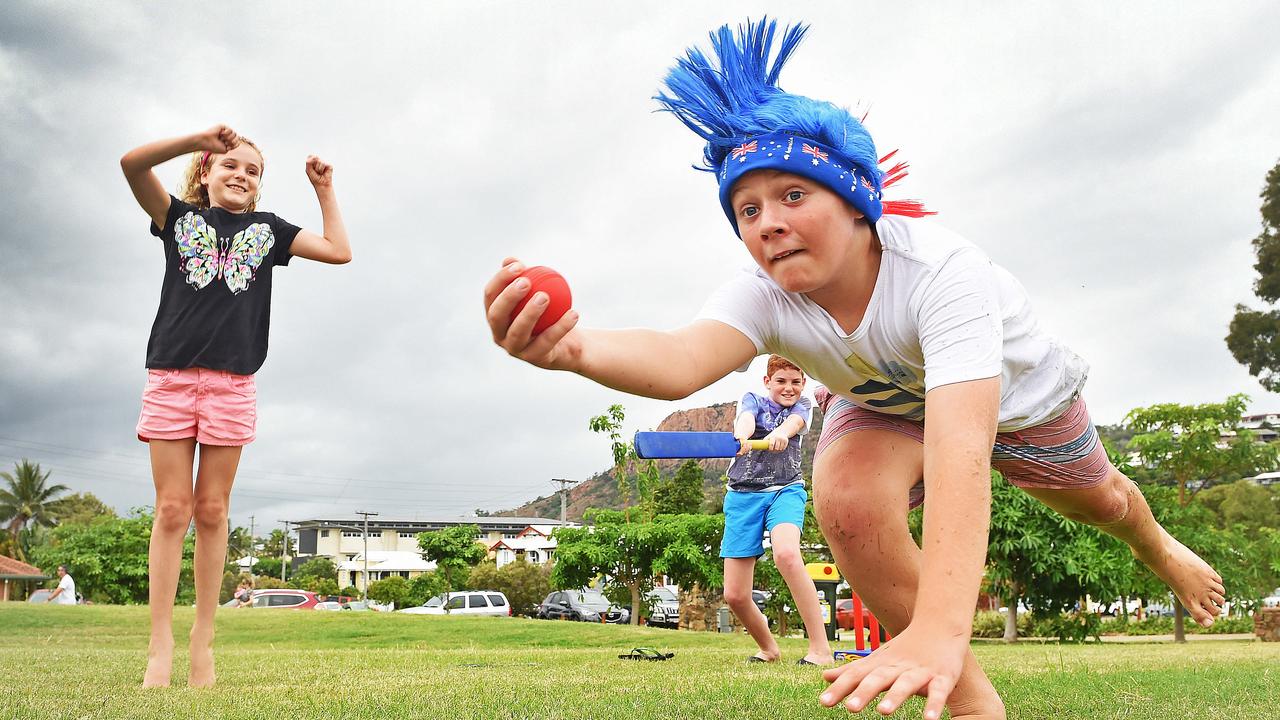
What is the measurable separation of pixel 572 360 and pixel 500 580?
4659 centimetres

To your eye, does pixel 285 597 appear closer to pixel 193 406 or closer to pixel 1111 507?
pixel 193 406

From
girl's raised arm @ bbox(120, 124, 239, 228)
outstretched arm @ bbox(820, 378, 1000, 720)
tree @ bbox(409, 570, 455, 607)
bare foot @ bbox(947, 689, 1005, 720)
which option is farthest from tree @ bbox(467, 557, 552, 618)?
outstretched arm @ bbox(820, 378, 1000, 720)

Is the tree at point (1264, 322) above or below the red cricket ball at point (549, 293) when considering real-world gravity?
above

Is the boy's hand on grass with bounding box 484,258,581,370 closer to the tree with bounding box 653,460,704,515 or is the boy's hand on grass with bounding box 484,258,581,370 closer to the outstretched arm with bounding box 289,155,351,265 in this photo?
the outstretched arm with bounding box 289,155,351,265

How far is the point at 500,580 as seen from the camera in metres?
46.6

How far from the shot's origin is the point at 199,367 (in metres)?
3.91

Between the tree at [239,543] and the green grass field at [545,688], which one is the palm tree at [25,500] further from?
the green grass field at [545,688]

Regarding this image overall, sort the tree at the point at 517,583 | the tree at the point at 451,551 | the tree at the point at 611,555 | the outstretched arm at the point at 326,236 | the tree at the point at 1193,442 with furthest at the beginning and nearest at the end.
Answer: the tree at the point at 451,551
the tree at the point at 517,583
the tree at the point at 611,555
the tree at the point at 1193,442
the outstretched arm at the point at 326,236

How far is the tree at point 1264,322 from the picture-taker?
32.4 m

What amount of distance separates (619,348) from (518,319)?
48cm

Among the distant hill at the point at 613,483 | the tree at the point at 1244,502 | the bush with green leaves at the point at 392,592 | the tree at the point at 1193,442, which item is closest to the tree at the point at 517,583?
the bush with green leaves at the point at 392,592

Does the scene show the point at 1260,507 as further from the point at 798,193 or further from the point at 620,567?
the point at 798,193

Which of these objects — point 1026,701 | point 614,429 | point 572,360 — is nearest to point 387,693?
point 572,360

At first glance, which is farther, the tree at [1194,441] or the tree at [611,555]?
the tree at [611,555]
